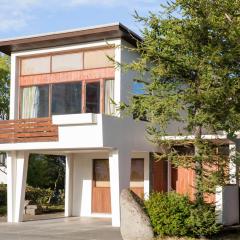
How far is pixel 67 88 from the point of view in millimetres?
22219

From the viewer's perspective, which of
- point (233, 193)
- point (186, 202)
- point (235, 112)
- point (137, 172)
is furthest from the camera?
point (137, 172)

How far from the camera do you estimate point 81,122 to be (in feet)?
62.4

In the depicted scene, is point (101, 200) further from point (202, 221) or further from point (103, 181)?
point (202, 221)

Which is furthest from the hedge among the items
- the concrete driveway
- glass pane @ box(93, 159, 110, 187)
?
the concrete driveway

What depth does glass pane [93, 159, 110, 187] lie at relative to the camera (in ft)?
79.6

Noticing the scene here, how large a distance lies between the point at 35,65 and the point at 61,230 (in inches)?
294

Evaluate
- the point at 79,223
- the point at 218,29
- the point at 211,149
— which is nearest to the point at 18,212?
A: the point at 79,223

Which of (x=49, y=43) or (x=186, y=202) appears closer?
(x=186, y=202)

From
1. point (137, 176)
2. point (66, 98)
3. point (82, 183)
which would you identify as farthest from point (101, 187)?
point (66, 98)

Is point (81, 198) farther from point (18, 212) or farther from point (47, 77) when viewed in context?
point (47, 77)

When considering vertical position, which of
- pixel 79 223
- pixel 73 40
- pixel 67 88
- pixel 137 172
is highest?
pixel 73 40

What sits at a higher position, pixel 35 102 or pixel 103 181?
pixel 35 102

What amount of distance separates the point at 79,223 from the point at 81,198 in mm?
3430

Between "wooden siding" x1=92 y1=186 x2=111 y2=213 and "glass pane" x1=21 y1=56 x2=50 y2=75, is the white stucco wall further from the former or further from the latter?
"glass pane" x1=21 y1=56 x2=50 y2=75
